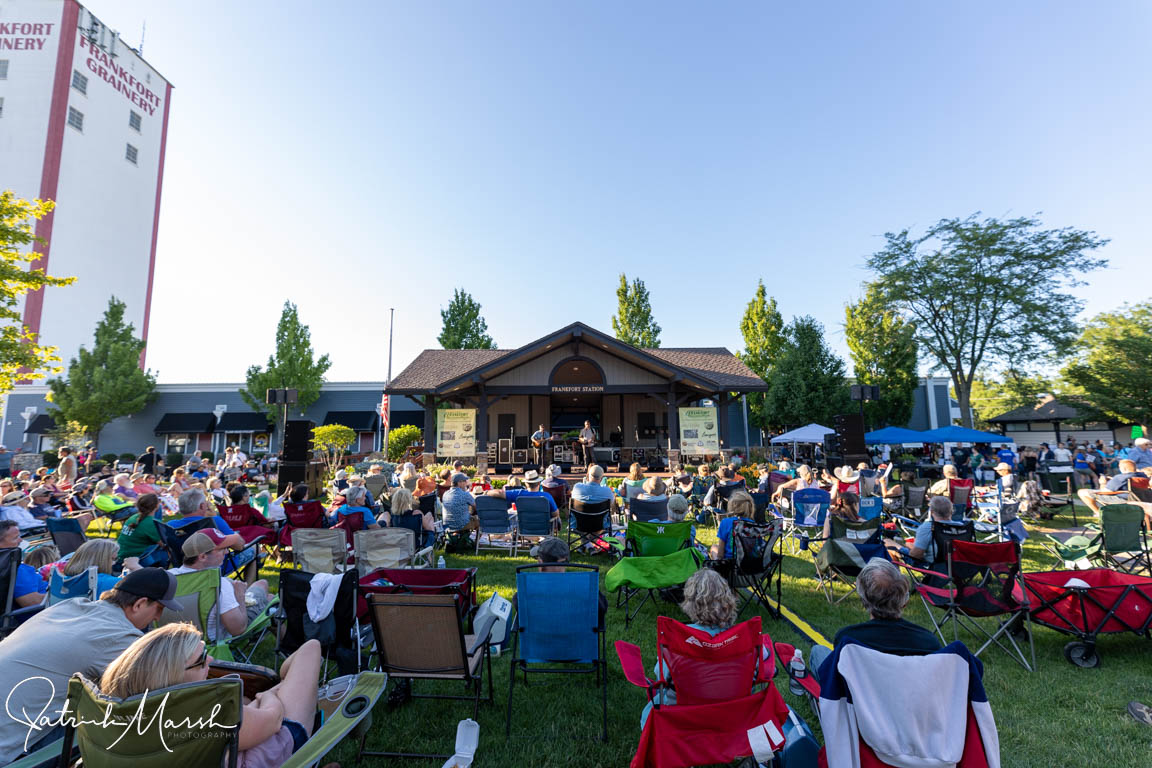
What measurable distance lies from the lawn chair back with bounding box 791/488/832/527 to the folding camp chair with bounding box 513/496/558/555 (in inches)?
162

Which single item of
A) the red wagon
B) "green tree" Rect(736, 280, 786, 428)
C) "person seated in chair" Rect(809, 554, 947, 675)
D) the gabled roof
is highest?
"green tree" Rect(736, 280, 786, 428)

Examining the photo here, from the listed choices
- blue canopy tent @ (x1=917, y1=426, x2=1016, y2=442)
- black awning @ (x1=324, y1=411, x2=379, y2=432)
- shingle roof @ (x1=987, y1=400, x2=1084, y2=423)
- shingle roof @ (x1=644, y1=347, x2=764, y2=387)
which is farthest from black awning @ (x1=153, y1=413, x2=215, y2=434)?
shingle roof @ (x1=987, y1=400, x2=1084, y2=423)

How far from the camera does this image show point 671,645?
108 inches

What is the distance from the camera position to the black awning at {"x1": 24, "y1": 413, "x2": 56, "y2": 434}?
95.6ft

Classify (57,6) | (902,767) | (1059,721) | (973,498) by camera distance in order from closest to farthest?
(902,767) < (1059,721) < (973,498) < (57,6)

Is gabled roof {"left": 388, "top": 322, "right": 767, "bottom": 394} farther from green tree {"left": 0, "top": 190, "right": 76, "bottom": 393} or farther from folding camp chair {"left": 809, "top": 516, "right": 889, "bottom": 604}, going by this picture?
folding camp chair {"left": 809, "top": 516, "right": 889, "bottom": 604}

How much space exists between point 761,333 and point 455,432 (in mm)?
25961

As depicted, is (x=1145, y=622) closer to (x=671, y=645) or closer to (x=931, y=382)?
(x=671, y=645)

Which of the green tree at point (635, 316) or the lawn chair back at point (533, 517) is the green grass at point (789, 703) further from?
the green tree at point (635, 316)

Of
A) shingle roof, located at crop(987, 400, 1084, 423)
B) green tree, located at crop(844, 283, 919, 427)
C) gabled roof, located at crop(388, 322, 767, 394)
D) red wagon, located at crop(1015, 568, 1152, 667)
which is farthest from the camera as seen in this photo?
shingle roof, located at crop(987, 400, 1084, 423)

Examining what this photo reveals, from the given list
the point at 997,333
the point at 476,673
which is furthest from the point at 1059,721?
the point at 997,333

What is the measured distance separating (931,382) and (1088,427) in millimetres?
11420

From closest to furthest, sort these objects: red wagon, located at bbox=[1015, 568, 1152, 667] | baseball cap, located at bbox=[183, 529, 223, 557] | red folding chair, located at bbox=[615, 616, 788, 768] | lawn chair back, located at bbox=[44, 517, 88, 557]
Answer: red folding chair, located at bbox=[615, 616, 788, 768]
baseball cap, located at bbox=[183, 529, 223, 557]
red wagon, located at bbox=[1015, 568, 1152, 667]
lawn chair back, located at bbox=[44, 517, 88, 557]

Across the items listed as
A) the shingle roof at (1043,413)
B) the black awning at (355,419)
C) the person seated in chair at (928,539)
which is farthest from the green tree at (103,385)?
the shingle roof at (1043,413)
